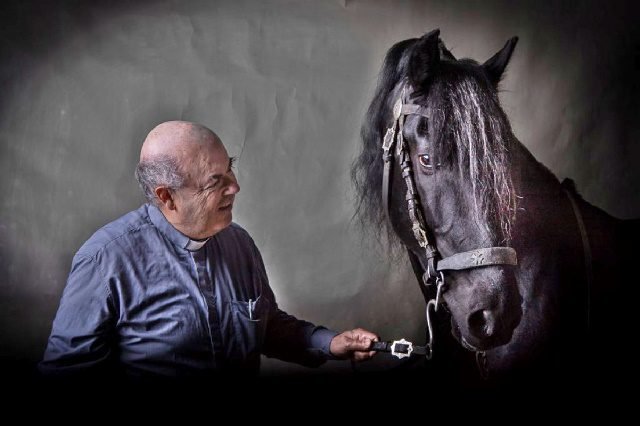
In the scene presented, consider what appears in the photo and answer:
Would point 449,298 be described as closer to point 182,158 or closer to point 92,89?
point 182,158

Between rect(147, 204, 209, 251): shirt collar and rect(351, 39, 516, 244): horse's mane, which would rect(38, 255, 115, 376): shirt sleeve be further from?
rect(351, 39, 516, 244): horse's mane

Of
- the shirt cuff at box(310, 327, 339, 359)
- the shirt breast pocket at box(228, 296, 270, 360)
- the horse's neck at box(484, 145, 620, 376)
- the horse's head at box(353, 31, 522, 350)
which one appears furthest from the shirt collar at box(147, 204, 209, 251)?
the horse's neck at box(484, 145, 620, 376)

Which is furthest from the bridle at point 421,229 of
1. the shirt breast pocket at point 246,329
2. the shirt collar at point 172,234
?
the shirt collar at point 172,234

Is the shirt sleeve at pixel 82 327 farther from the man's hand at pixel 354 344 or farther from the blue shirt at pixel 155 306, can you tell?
the man's hand at pixel 354 344

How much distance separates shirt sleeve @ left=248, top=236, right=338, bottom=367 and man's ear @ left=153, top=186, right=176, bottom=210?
0.69 ft

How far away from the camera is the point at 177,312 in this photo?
873 millimetres

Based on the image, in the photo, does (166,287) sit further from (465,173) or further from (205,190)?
(465,173)

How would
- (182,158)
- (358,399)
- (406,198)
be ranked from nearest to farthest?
(182,158) < (406,198) < (358,399)

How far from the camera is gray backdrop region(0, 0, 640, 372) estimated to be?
3.09 feet

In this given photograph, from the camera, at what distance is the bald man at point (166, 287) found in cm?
82

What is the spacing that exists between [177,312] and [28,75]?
20.2 inches

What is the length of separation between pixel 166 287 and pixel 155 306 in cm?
4

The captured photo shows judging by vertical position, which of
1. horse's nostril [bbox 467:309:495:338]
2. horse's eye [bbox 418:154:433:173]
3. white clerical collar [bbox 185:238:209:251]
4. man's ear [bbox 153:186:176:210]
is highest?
horse's eye [bbox 418:154:433:173]

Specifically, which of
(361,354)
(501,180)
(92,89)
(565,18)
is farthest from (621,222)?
(92,89)
